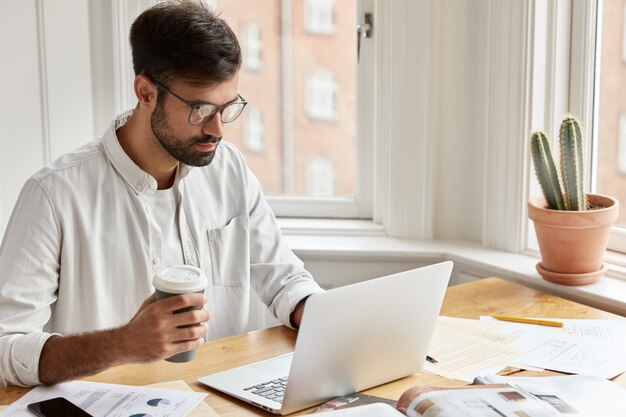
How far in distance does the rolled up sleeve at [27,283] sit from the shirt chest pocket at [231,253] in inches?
15.8

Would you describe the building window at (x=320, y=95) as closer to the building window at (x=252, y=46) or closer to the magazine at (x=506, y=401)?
the building window at (x=252, y=46)

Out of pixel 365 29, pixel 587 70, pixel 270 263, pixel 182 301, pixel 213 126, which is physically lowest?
pixel 270 263

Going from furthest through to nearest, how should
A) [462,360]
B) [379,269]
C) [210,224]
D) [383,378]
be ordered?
[379,269], [210,224], [462,360], [383,378]

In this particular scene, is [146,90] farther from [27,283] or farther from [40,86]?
[40,86]

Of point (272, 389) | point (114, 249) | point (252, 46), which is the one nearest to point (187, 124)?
A: point (114, 249)

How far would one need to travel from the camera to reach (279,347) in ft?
5.77

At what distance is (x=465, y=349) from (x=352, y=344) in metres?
0.38

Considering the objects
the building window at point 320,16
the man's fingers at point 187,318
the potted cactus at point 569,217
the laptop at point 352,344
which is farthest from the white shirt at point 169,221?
the building window at point 320,16

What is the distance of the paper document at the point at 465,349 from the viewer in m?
1.64

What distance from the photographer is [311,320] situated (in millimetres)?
1366

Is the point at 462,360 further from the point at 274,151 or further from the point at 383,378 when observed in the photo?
the point at 274,151

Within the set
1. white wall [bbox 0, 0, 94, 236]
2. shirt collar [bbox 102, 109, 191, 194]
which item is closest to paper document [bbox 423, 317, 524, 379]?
shirt collar [bbox 102, 109, 191, 194]

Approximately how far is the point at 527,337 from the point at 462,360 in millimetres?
224

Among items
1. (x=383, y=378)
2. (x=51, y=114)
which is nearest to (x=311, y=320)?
(x=383, y=378)
